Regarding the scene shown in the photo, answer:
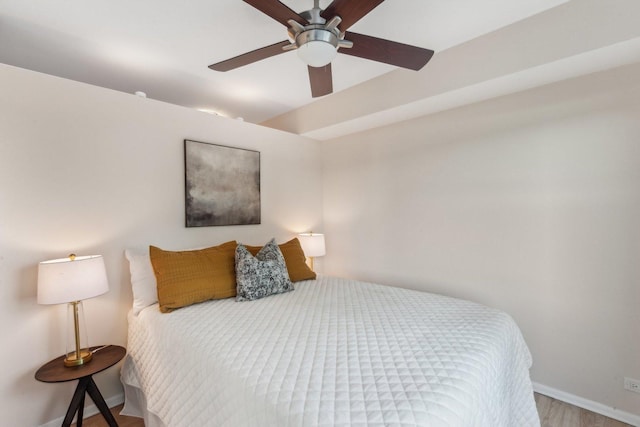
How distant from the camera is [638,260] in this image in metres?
1.83

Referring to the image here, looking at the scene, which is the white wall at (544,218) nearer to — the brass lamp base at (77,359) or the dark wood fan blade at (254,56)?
the dark wood fan blade at (254,56)

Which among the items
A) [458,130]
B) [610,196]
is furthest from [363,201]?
[610,196]

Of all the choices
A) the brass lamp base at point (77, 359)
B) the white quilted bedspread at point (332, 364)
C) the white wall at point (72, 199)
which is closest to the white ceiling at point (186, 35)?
the white wall at point (72, 199)

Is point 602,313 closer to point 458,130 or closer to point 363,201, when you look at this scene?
point 458,130

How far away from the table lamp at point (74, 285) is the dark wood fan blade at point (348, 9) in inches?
74.4

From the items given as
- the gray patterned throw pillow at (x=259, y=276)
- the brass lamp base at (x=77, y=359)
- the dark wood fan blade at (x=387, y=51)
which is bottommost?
the brass lamp base at (x=77, y=359)

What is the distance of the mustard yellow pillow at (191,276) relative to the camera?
1960mm

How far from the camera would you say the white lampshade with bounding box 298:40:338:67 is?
1.41m

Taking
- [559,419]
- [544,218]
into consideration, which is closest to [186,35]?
[544,218]

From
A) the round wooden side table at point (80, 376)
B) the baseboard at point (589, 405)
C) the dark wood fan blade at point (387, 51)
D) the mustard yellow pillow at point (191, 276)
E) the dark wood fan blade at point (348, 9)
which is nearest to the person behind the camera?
the dark wood fan blade at point (348, 9)

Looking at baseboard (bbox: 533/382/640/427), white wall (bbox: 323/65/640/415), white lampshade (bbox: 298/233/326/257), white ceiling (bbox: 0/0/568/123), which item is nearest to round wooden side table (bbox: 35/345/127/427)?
white lampshade (bbox: 298/233/326/257)

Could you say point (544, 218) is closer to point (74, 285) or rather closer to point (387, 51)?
point (387, 51)

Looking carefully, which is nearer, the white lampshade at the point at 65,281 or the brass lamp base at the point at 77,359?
the white lampshade at the point at 65,281

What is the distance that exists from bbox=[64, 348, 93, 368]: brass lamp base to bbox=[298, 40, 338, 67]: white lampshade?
2.14 m
